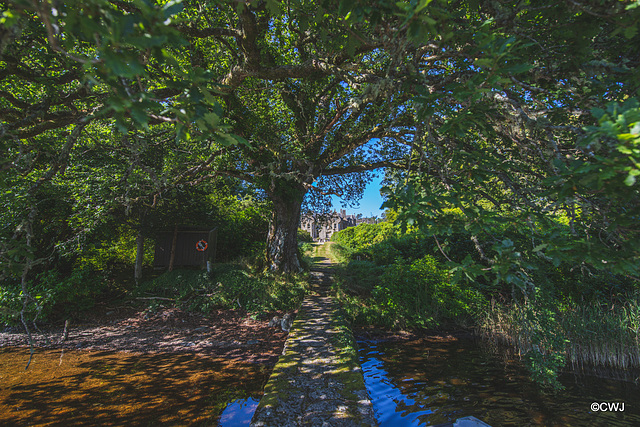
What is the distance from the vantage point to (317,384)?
402 centimetres

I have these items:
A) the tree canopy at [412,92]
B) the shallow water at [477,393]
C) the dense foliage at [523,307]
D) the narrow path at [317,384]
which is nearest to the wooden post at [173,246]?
the tree canopy at [412,92]

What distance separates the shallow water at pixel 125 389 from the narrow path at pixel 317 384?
2.12ft

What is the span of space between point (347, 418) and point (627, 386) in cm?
554

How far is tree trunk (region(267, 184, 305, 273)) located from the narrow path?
3970 millimetres

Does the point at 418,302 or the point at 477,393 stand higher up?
the point at 418,302

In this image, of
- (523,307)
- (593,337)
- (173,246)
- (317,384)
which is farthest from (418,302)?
(173,246)

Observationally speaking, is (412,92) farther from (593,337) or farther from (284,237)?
(284,237)

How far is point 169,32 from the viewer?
1.46 meters

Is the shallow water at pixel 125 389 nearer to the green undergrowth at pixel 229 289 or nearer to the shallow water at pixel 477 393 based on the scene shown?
the shallow water at pixel 477 393

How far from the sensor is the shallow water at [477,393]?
155 inches

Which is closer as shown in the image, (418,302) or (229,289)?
(418,302)

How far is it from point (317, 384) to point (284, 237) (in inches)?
271

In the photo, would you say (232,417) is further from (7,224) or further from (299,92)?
(299,92)

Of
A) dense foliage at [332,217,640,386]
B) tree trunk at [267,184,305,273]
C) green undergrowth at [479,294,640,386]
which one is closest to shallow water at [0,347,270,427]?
dense foliage at [332,217,640,386]
